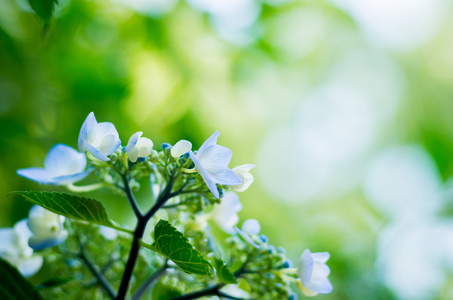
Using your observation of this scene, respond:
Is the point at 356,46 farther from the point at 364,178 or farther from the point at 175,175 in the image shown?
the point at 175,175

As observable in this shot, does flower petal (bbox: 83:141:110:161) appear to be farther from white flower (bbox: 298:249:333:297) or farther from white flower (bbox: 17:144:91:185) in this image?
white flower (bbox: 298:249:333:297)

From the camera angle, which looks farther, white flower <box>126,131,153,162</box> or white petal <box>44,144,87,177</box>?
white petal <box>44,144,87,177</box>

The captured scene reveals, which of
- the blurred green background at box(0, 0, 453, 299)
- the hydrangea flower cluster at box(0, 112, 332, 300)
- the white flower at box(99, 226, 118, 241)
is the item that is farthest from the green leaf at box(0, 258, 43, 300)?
the blurred green background at box(0, 0, 453, 299)

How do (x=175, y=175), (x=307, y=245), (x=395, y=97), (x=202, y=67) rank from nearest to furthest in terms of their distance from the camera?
(x=175, y=175) < (x=307, y=245) < (x=202, y=67) < (x=395, y=97)

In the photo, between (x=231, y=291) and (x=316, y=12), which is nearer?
(x=231, y=291)

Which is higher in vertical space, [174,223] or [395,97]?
[395,97]

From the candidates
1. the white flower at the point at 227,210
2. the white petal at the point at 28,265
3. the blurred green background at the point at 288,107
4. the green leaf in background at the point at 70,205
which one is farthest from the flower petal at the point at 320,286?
the blurred green background at the point at 288,107

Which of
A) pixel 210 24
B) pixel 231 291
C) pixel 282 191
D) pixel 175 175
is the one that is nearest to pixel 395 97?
pixel 282 191
